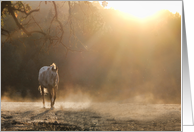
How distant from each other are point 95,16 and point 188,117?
13.7ft

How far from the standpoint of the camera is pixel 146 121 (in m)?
6.07

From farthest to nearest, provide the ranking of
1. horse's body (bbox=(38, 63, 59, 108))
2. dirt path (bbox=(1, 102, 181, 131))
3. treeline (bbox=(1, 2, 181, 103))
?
1. treeline (bbox=(1, 2, 181, 103))
2. horse's body (bbox=(38, 63, 59, 108))
3. dirt path (bbox=(1, 102, 181, 131))

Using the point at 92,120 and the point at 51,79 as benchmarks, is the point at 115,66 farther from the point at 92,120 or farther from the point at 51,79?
the point at 92,120

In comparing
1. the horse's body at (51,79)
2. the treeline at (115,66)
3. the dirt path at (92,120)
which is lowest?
the dirt path at (92,120)

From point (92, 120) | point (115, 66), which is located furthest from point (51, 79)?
point (115, 66)

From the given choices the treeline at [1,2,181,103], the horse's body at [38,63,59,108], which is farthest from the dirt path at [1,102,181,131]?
the treeline at [1,2,181,103]

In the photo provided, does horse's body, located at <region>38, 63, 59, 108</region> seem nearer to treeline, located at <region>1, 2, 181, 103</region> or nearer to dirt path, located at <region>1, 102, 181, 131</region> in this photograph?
dirt path, located at <region>1, 102, 181, 131</region>

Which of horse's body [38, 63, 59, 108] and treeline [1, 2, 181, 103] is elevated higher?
treeline [1, 2, 181, 103]

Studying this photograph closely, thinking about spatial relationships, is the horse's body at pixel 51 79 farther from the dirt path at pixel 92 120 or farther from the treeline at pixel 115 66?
the treeline at pixel 115 66

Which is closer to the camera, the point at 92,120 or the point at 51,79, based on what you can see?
the point at 92,120

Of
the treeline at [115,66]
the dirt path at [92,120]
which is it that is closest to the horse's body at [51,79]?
the dirt path at [92,120]

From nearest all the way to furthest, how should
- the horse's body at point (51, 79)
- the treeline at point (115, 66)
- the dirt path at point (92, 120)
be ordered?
the dirt path at point (92, 120) → the horse's body at point (51, 79) → the treeline at point (115, 66)

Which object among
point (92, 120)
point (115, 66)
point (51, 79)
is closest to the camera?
point (92, 120)

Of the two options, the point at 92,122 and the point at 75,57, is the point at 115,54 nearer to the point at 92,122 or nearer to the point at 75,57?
the point at 75,57
